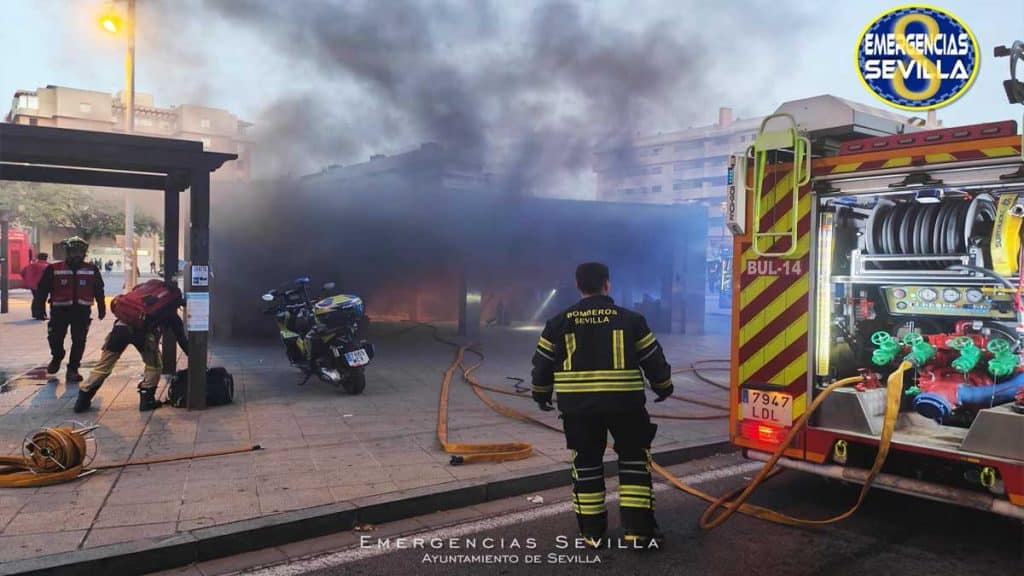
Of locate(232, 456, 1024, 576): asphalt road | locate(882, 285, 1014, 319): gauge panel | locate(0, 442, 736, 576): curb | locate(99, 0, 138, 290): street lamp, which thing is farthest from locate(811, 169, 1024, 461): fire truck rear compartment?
locate(99, 0, 138, 290): street lamp

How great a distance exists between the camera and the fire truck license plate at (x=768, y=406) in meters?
4.12

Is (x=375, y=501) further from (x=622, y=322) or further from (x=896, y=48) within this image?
(x=896, y=48)

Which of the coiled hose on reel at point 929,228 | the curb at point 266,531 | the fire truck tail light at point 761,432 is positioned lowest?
the curb at point 266,531

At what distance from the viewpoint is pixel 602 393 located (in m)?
3.42

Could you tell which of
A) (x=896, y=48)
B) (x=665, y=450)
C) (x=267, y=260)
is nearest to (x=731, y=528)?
(x=665, y=450)

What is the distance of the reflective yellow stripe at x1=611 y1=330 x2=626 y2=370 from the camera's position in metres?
3.43

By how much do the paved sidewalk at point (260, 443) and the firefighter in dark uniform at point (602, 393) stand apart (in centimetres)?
118

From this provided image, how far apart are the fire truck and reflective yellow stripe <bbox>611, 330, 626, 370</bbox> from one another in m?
1.21

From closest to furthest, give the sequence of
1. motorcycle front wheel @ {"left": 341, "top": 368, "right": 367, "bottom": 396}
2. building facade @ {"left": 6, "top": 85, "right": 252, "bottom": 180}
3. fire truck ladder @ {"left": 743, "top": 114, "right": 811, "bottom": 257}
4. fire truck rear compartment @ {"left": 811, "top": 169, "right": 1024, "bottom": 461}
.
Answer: fire truck rear compartment @ {"left": 811, "top": 169, "right": 1024, "bottom": 461} < fire truck ladder @ {"left": 743, "top": 114, "right": 811, "bottom": 257} < motorcycle front wheel @ {"left": 341, "top": 368, "right": 367, "bottom": 396} < building facade @ {"left": 6, "top": 85, "right": 252, "bottom": 180}

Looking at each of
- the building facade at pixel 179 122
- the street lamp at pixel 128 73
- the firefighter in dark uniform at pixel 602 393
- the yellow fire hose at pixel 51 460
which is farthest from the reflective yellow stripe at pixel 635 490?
the street lamp at pixel 128 73

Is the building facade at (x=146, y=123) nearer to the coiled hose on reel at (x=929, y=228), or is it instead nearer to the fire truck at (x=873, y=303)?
the fire truck at (x=873, y=303)

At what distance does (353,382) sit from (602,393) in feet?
15.0

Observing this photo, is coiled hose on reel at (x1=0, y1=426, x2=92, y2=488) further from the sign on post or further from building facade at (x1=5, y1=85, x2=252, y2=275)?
building facade at (x1=5, y1=85, x2=252, y2=275)

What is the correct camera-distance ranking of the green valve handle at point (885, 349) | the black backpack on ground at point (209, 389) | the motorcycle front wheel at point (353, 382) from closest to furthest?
the green valve handle at point (885, 349), the black backpack on ground at point (209, 389), the motorcycle front wheel at point (353, 382)
